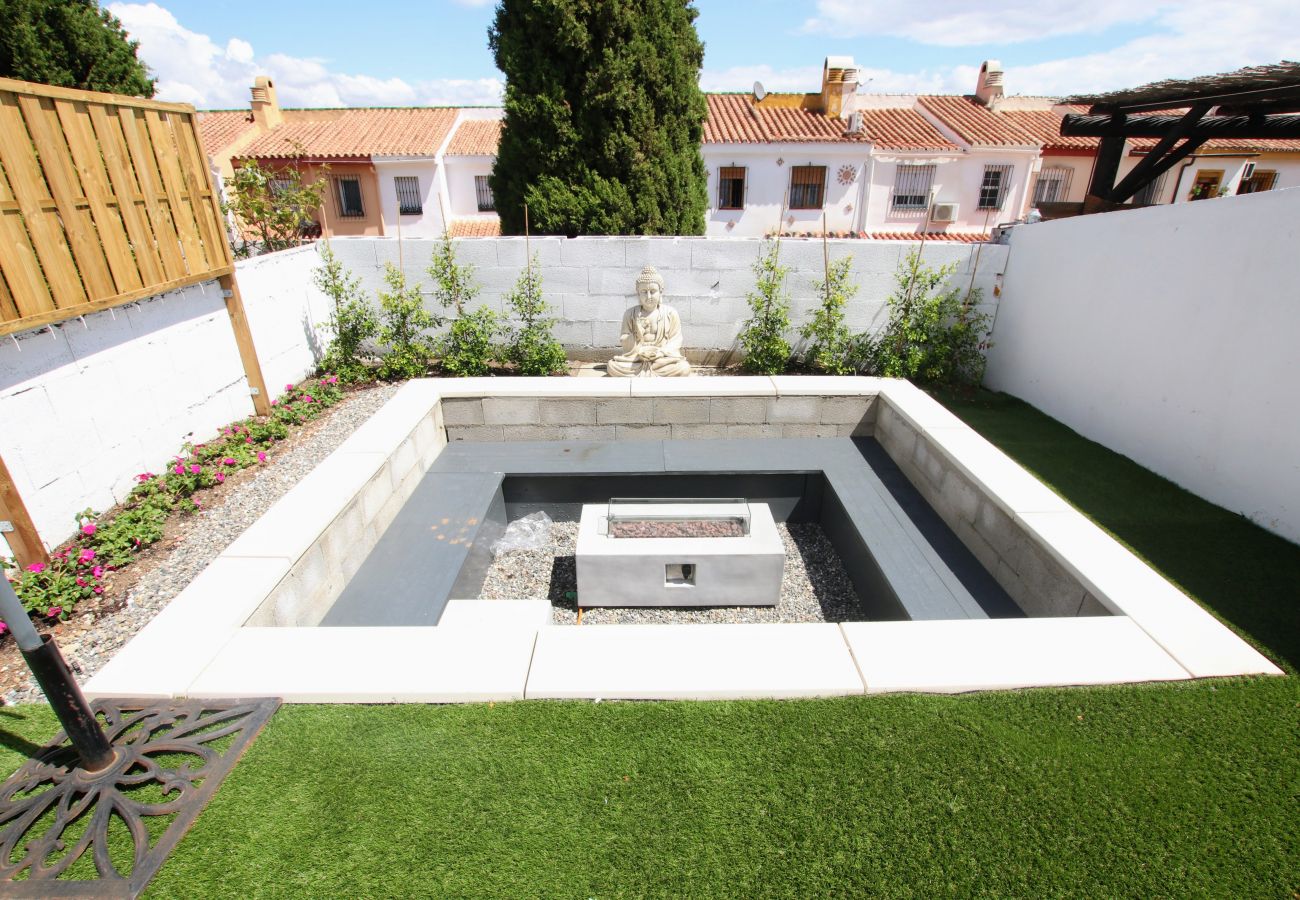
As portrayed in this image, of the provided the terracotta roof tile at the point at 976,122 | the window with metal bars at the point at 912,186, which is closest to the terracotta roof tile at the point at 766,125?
the window with metal bars at the point at 912,186

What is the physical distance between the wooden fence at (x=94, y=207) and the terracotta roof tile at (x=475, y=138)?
1530 centimetres

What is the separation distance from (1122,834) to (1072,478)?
3.91 meters

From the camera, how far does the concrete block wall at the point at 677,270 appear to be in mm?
8109

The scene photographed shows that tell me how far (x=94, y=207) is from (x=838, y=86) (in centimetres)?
1886

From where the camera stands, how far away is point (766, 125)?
1750 cm

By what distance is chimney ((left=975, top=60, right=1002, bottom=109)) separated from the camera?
764 inches

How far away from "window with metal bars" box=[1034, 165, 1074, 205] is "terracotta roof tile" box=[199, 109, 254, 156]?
25.6 meters

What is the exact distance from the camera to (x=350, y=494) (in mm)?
4145

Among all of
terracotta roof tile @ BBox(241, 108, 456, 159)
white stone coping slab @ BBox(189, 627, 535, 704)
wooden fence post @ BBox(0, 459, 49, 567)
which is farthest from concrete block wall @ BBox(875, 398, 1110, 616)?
terracotta roof tile @ BBox(241, 108, 456, 159)

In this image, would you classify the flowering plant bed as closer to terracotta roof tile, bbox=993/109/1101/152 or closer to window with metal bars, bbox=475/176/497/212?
window with metal bars, bbox=475/176/497/212

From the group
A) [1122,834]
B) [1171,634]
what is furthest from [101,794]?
[1171,634]

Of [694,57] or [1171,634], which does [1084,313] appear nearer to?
[1171,634]

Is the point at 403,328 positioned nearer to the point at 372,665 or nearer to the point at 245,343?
the point at 245,343

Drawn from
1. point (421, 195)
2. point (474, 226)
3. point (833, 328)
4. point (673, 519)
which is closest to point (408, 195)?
point (421, 195)
